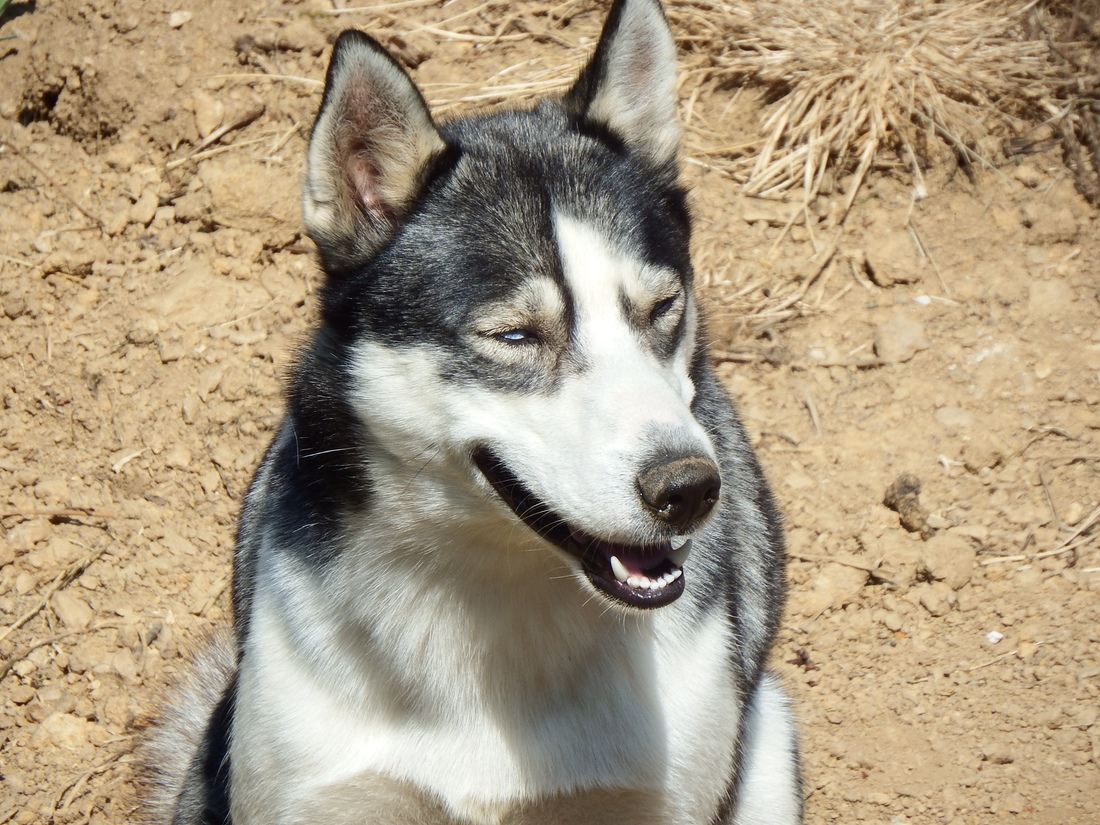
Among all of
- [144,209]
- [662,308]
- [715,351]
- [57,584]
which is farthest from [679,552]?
[144,209]

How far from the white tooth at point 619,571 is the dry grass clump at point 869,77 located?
3597mm

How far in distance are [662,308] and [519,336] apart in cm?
40

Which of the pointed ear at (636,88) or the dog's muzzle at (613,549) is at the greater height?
the pointed ear at (636,88)

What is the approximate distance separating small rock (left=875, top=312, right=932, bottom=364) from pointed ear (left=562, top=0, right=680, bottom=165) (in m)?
2.47

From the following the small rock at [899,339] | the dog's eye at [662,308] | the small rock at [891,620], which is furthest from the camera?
the small rock at [899,339]

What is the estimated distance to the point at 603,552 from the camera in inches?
100

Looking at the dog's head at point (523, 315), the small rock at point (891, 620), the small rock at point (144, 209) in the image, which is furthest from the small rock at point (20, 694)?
the small rock at point (891, 620)

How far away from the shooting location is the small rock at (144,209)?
540 centimetres

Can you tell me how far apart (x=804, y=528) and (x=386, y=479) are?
2624 millimetres

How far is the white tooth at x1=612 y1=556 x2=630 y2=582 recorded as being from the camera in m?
2.52

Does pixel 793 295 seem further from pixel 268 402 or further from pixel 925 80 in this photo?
pixel 268 402

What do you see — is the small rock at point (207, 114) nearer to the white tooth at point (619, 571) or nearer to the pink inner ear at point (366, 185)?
the pink inner ear at point (366, 185)

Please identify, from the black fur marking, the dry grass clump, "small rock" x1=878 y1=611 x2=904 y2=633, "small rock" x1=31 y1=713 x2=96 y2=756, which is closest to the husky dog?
the black fur marking

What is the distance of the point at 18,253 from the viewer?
530 cm
